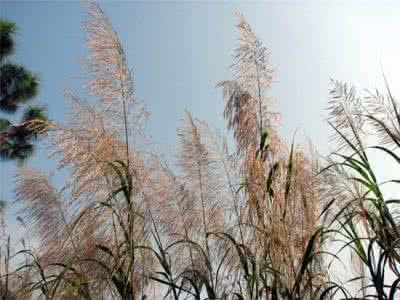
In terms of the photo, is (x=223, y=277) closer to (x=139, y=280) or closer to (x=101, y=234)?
(x=139, y=280)

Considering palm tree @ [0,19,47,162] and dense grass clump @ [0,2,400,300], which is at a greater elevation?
palm tree @ [0,19,47,162]

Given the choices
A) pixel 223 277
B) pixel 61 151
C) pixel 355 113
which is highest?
pixel 355 113

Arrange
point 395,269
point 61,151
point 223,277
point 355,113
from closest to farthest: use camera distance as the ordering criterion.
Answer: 1. point 395,269
2. point 61,151
3. point 355,113
4. point 223,277

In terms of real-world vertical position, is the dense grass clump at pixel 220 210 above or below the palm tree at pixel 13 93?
below

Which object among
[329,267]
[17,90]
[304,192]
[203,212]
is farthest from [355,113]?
[17,90]

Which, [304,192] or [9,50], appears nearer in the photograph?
[304,192]

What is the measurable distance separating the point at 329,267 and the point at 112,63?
1932mm

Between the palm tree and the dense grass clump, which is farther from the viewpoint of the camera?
the palm tree

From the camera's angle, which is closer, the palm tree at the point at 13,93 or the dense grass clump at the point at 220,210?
the dense grass clump at the point at 220,210

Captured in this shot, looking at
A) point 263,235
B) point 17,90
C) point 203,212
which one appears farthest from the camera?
point 17,90

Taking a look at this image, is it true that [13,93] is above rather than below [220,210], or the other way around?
above

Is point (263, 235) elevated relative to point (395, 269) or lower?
elevated

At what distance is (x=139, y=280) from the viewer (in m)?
3.14

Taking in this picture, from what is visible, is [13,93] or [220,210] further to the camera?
[13,93]
